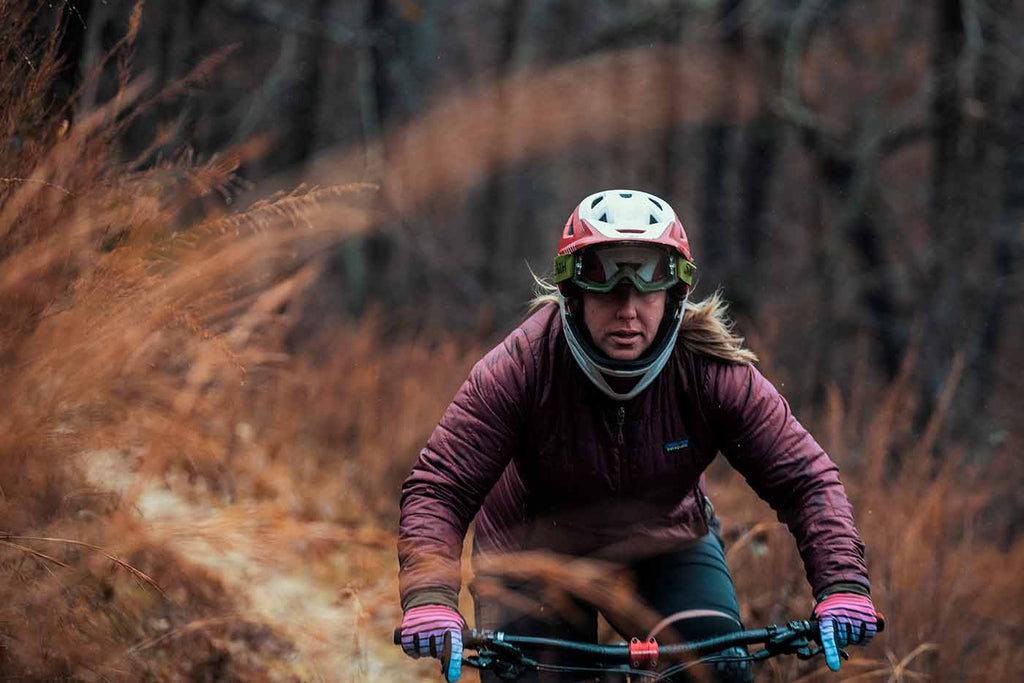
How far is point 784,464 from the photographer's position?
118 inches

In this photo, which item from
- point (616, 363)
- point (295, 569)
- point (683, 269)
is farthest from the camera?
point (295, 569)

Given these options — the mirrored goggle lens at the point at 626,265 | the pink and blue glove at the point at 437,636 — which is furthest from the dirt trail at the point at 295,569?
the mirrored goggle lens at the point at 626,265

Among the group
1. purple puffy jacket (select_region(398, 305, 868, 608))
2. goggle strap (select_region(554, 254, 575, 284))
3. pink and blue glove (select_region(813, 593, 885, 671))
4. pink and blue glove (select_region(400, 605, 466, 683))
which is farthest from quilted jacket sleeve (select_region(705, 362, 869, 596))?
pink and blue glove (select_region(400, 605, 466, 683))

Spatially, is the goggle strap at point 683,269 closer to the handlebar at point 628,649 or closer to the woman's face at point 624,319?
the woman's face at point 624,319

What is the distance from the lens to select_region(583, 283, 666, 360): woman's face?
9.73ft

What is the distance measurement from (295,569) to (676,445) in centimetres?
202

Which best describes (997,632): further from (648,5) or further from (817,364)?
(648,5)

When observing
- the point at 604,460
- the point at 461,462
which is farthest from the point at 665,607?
the point at 461,462

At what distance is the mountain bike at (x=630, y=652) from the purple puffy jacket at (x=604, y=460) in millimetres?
249

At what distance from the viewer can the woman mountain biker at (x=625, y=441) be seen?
9.66 ft

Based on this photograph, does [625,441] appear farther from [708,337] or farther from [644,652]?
[644,652]

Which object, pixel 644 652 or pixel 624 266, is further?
pixel 624 266

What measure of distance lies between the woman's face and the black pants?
2.33ft

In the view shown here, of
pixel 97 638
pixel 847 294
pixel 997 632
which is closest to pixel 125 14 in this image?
pixel 97 638
